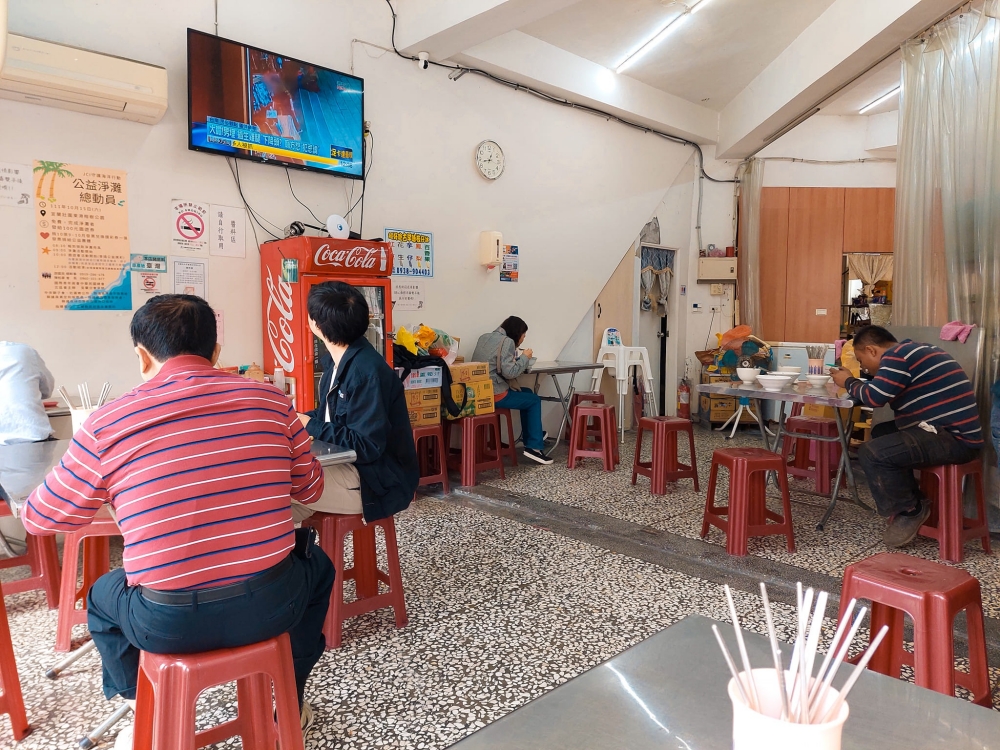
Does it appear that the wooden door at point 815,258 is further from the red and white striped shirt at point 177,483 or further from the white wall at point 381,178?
the red and white striped shirt at point 177,483

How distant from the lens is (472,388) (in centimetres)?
505

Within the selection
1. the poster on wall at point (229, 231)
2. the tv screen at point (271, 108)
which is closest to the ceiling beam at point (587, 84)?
the tv screen at point (271, 108)

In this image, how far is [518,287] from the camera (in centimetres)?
622

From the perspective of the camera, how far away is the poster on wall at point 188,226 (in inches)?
161

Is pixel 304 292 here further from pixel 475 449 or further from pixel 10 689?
pixel 10 689

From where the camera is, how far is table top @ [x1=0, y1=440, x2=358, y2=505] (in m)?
1.93

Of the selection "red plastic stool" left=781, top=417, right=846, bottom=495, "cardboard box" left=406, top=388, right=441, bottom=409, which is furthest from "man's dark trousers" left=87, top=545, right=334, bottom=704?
"red plastic stool" left=781, top=417, right=846, bottom=495

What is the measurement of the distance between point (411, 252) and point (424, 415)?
1.38 meters

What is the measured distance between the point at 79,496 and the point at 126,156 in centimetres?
314

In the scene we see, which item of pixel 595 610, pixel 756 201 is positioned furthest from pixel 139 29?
pixel 756 201

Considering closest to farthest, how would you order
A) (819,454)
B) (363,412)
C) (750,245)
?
(363,412), (819,454), (750,245)

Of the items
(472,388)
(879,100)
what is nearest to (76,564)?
(472,388)

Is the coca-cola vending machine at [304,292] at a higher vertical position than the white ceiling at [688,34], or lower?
lower

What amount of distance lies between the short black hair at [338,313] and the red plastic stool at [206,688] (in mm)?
1281
